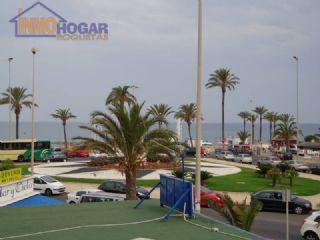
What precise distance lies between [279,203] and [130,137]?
29.6ft

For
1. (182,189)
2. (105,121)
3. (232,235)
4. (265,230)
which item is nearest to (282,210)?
(265,230)

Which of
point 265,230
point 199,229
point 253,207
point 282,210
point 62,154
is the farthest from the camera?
point 62,154

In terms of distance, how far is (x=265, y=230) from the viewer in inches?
838

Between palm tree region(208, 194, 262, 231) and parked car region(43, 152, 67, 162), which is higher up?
palm tree region(208, 194, 262, 231)

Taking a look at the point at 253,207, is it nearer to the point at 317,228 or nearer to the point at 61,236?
the point at 317,228

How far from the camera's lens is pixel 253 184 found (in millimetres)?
37219

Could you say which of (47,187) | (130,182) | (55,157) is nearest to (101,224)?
(130,182)

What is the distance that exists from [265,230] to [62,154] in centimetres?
4502

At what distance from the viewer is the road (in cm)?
2030

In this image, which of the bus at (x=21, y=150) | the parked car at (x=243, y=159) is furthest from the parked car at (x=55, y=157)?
the parked car at (x=243, y=159)

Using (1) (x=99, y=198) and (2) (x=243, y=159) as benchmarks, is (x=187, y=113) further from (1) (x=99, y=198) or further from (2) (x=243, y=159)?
(1) (x=99, y=198)

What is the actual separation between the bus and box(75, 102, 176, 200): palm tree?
34821 mm

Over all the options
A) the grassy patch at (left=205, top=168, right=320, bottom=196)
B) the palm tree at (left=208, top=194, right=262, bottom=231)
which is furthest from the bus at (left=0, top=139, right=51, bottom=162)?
the palm tree at (left=208, top=194, right=262, bottom=231)

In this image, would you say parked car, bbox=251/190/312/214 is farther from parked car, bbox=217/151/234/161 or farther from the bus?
parked car, bbox=217/151/234/161
